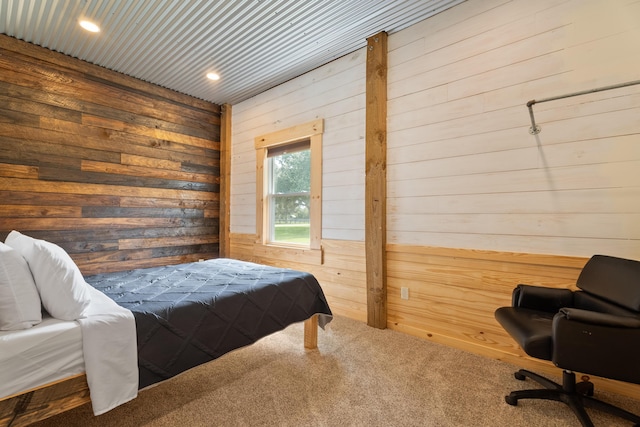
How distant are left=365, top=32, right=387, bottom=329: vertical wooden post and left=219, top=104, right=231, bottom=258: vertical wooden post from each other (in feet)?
8.29

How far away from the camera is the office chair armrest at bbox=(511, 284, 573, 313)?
1881 millimetres

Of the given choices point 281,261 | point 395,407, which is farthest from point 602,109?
point 281,261

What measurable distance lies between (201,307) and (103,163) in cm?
284

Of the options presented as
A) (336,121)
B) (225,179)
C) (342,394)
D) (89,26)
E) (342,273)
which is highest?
(89,26)

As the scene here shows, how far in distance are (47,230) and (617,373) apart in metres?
4.63

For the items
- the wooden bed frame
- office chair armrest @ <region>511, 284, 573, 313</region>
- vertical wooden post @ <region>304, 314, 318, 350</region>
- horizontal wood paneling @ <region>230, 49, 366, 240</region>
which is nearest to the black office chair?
office chair armrest @ <region>511, 284, 573, 313</region>

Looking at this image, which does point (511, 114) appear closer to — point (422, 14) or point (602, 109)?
point (602, 109)

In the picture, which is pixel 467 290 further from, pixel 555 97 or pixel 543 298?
pixel 555 97

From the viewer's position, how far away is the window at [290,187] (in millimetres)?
3512

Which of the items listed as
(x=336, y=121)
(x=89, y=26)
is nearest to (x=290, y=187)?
(x=336, y=121)

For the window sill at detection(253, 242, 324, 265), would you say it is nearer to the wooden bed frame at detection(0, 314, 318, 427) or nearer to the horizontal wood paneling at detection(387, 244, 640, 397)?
the horizontal wood paneling at detection(387, 244, 640, 397)

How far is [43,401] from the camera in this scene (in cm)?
123

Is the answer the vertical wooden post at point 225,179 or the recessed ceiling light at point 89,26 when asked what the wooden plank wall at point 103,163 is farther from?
the recessed ceiling light at point 89,26

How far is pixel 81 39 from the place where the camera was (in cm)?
294
